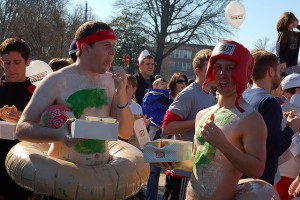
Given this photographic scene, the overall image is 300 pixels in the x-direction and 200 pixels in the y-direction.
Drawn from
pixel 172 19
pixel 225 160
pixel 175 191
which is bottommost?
pixel 175 191

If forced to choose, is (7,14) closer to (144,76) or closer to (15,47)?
(144,76)

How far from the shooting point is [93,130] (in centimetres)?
290

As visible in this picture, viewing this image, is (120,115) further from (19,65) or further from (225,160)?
(19,65)

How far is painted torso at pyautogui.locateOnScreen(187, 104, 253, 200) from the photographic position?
296cm

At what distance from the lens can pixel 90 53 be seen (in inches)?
135

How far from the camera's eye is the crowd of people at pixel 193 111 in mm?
2943

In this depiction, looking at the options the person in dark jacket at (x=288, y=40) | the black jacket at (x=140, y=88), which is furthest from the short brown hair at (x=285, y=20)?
the black jacket at (x=140, y=88)

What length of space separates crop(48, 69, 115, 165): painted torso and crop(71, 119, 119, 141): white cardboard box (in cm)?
44

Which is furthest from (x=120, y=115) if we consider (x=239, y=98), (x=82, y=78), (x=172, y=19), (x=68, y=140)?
(x=172, y=19)

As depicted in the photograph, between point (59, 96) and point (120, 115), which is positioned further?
point (120, 115)

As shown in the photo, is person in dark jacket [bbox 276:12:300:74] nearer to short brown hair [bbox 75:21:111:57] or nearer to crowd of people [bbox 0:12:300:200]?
crowd of people [bbox 0:12:300:200]

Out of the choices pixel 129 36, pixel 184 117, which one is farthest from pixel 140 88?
pixel 129 36

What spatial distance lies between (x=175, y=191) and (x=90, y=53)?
159cm

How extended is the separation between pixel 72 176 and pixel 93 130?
360mm
